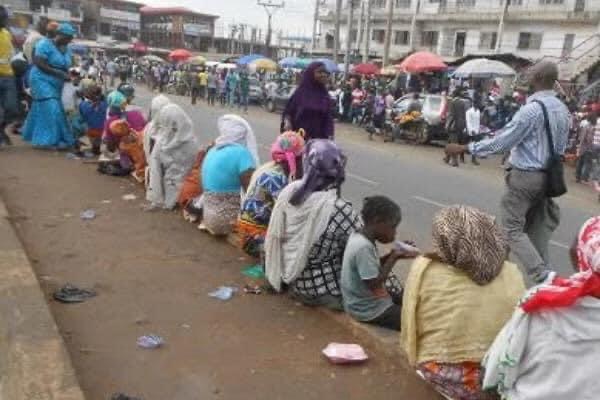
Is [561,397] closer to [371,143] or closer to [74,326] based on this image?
[74,326]

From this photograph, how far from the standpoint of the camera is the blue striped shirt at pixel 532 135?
14.3 feet

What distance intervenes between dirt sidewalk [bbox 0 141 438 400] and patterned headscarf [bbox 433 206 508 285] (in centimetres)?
86

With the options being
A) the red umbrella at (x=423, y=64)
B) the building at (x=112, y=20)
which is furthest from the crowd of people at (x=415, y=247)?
the building at (x=112, y=20)

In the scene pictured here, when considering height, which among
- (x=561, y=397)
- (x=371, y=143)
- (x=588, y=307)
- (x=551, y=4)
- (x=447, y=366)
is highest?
(x=551, y=4)

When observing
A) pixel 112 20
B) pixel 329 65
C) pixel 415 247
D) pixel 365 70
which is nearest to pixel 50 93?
pixel 415 247

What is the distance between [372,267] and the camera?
3566 mm

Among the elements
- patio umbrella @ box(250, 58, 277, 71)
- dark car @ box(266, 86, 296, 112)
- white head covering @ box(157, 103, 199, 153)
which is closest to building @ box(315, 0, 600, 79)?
patio umbrella @ box(250, 58, 277, 71)

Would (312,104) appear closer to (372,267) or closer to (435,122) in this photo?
(372,267)

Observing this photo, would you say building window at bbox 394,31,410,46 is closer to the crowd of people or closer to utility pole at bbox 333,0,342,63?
utility pole at bbox 333,0,342,63

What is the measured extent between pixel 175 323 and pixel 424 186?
7.25 meters

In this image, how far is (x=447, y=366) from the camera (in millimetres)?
2881

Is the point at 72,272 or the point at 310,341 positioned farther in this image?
the point at 72,272

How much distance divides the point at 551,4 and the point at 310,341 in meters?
40.2

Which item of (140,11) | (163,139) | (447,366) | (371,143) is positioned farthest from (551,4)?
(140,11)
